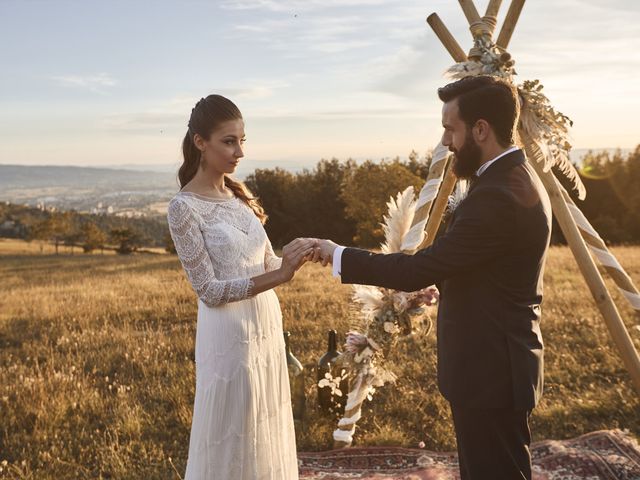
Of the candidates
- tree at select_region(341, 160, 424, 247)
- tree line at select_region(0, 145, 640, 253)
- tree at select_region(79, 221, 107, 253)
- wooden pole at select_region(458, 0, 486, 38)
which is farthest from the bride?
tree at select_region(79, 221, 107, 253)

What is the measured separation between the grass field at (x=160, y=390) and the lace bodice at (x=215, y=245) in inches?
87.1

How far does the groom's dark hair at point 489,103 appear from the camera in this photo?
2.78m

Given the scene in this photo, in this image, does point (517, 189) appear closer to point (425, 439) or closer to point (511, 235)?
point (511, 235)

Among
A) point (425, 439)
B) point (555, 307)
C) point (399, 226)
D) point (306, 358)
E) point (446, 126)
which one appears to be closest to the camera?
point (446, 126)

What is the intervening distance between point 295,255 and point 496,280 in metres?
1.31

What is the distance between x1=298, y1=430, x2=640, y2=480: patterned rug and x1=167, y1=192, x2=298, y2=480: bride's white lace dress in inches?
56.7

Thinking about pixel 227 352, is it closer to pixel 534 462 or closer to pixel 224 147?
pixel 224 147

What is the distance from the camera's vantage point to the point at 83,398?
596 centimetres

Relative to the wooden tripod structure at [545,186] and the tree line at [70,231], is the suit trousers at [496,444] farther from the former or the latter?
the tree line at [70,231]

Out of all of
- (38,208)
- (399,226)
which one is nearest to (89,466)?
(399,226)

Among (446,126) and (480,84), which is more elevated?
(480,84)

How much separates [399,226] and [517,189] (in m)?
2.03

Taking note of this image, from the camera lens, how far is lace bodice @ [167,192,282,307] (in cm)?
333

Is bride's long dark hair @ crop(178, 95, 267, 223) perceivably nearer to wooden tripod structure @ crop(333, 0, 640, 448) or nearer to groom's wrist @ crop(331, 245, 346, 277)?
groom's wrist @ crop(331, 245, 346, 277)
